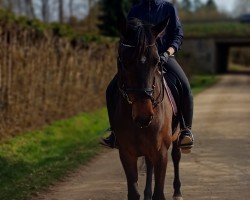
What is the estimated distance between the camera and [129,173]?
5.61m

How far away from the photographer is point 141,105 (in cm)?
479

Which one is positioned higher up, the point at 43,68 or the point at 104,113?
the point at 43,68

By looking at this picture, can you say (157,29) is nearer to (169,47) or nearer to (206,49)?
(169,47)

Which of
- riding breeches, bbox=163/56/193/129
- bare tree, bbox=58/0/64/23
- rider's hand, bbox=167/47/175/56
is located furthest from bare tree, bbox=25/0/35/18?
rider's hand, bbox=167/47/175/56

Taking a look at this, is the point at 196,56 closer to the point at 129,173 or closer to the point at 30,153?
the point at 30,153

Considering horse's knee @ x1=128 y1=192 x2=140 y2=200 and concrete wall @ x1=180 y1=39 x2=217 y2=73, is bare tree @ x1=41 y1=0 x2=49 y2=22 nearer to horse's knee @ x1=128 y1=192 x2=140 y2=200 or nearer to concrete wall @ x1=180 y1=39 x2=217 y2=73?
concrete wall @ x1=180 y1=39 x2=217 y2=73

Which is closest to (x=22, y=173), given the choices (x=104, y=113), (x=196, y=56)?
(x=104, y=113)

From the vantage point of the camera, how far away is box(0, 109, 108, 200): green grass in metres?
8.20

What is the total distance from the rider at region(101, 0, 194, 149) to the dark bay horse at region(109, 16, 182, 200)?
0.30 m

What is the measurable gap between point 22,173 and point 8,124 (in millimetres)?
2669

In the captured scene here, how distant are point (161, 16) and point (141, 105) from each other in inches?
67.1

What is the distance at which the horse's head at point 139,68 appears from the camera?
15.6 feet

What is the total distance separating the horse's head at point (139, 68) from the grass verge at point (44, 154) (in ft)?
9.96

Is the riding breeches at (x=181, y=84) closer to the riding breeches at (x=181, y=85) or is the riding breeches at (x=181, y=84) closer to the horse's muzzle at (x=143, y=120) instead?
the riding breeches at (x=181, y=85)
